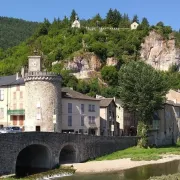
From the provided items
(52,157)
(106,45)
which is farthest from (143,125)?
(106,45)

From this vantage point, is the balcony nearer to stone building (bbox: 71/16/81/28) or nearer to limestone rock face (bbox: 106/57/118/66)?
limestone rock face (bbox: 106/57/118/66)

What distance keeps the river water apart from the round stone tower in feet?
40.3

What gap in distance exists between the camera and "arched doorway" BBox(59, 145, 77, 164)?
54750 mm

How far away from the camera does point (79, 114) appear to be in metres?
65.9

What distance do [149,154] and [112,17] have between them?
114730 mm

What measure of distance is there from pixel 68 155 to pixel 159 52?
99699mm

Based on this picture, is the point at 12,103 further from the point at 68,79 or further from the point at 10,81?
the point at 68,79

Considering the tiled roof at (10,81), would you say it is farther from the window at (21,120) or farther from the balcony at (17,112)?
the window at (21,120)

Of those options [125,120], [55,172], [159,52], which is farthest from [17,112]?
[159,52]

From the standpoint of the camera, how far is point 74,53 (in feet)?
429

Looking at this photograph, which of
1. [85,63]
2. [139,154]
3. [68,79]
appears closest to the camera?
[139,154]

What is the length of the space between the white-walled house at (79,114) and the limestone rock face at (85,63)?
57.6 m

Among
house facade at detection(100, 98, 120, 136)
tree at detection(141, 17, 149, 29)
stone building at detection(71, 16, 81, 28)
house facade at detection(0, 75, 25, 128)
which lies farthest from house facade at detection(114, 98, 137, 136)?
stone building at detection(71, 16, 81, 28)

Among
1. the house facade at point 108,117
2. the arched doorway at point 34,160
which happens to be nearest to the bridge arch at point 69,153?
the arched doorway at point 34,160
